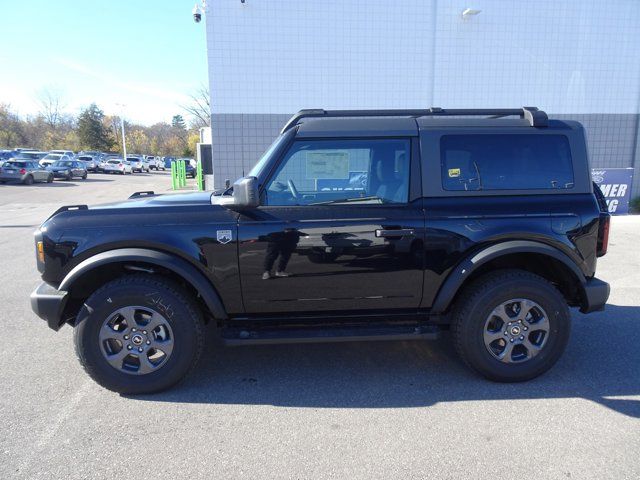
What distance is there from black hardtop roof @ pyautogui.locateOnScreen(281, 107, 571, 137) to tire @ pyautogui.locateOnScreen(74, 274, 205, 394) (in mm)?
1590

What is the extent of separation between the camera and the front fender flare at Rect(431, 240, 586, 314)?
129 inches

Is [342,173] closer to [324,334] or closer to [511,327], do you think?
[324,334]

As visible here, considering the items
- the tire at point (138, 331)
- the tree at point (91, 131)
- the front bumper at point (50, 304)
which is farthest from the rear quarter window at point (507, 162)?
the tree at point (91, 131)

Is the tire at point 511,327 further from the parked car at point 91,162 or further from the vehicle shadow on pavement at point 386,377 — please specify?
the parked car at point 91,162

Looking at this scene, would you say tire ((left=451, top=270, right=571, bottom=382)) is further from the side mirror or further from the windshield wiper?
the side mirror

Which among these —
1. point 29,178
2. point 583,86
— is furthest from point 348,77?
point 29,178

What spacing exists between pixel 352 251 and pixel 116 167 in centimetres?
4364

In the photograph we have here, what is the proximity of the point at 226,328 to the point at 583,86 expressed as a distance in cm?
1369

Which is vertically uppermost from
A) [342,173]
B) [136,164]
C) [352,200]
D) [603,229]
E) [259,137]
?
[259,137]

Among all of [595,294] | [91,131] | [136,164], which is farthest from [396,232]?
[91,131]

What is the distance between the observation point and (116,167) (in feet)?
136

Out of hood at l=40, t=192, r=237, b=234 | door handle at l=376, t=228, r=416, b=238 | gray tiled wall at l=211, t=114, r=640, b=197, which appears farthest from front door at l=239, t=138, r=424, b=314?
gray tiled wall at l=211, t=114, r=640, b=197

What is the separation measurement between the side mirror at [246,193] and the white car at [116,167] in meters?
43.1

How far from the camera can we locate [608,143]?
43.3ft
